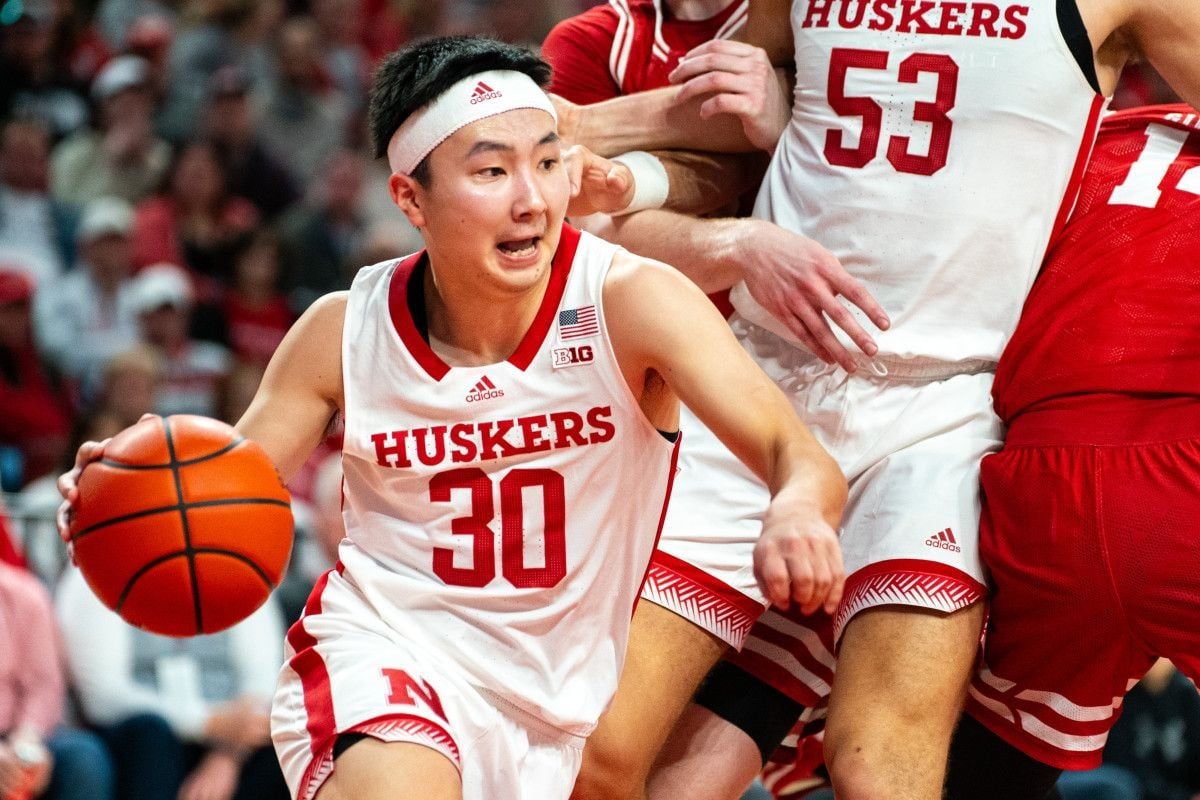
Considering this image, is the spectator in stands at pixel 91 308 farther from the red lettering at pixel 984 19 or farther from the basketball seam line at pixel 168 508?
the red lettering at pixel 984 19

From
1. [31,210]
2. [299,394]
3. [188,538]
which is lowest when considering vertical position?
[31,210]

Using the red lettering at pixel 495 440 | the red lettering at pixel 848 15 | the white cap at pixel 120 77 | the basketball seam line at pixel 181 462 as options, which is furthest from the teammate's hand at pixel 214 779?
the white cap at pixel 120 77

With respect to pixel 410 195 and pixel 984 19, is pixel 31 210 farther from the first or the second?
pixel 984 19

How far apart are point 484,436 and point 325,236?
705cm

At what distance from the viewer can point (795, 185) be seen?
4.35 m

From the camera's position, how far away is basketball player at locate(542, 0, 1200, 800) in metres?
3.92

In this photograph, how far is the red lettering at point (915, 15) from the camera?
4.11 metres

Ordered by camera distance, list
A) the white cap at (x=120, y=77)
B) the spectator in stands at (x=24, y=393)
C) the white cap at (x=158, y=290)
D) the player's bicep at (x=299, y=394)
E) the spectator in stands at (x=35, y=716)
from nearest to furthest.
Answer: the player's bicep at (x=299, y=394)
the spectator in stands at (x=35, y=716)
the spectator in stands at (x=24, y=393)
the white cap at (x=158, y=290)
the white cap at (x=120, y=77)

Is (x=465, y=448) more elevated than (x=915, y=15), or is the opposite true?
(x=915, y=15)

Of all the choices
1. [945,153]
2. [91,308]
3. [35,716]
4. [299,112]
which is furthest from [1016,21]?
[299,112]

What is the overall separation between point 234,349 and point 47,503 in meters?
2.57

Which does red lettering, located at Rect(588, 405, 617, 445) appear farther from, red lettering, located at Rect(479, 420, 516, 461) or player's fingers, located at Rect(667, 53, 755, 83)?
player's fingers, located at Rect(667, 53, 755, 83)

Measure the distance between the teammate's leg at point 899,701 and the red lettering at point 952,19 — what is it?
1.42 m

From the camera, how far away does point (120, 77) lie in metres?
10.6
